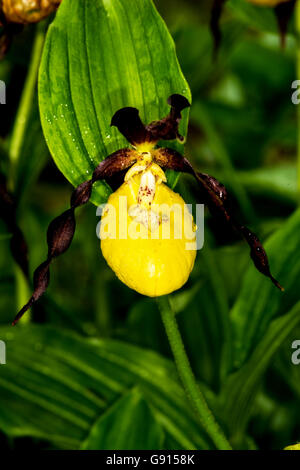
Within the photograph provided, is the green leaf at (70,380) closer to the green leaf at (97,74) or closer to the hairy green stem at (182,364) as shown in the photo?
the hairy green stem at (182,364)

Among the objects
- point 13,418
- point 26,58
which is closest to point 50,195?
point 26,58

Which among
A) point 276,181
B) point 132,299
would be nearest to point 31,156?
point 132,299

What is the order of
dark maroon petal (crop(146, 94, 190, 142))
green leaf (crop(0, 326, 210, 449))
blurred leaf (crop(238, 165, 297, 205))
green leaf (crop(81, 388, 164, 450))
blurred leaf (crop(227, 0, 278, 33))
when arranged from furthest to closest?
blurred leaf (crop(238, 165, 297, 205)), blurred leaf (crop(227, 0, 278, 33)), green leaf (crop(0, 326, 210, 449)), green leaf (crop(81, 388, 164, 450)), dark maroon petal (crop(146, 94, 190, 142))

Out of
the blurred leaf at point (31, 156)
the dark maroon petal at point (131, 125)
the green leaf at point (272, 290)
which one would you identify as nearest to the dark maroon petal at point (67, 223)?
the dark maroon petal at point (131, 125)

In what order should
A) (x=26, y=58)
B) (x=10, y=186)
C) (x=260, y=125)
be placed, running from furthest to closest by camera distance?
(x=260, y=125)
(x=26, y=58)
(x=10, y=186)

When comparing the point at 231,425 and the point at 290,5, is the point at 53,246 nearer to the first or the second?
the point at 231,425

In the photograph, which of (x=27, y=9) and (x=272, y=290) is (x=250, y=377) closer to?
(x=272, y=290)

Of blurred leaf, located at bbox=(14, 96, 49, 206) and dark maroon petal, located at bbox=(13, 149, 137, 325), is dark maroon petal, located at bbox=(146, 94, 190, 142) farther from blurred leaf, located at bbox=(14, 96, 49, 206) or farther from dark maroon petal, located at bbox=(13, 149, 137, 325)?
blurred leaf, located at bbox=(14, 96, 49, 206)

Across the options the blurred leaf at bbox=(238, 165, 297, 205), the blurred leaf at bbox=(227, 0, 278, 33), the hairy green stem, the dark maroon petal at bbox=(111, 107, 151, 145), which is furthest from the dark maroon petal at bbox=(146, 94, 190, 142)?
the blurred leaf at bbox=(238, 165, 297, 205)
